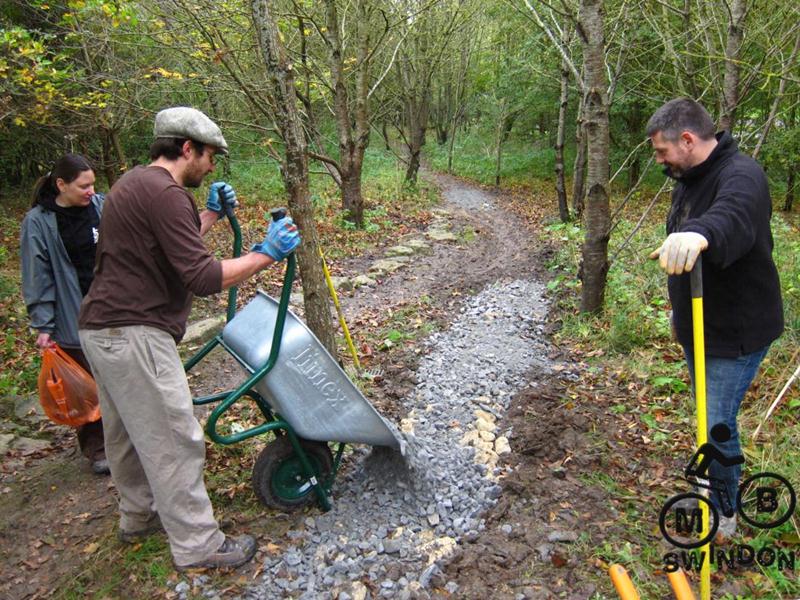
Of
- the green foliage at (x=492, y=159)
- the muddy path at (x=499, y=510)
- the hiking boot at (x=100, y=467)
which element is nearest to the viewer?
the muddy path at (x=499, y=510)

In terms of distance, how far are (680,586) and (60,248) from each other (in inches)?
164

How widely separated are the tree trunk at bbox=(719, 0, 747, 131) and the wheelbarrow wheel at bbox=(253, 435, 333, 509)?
5.72 metres

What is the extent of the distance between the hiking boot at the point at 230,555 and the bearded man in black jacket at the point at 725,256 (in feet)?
8.22

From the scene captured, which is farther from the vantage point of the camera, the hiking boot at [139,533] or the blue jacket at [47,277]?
the blue jacket at [47,277]

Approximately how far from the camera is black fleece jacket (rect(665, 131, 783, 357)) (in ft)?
7.37

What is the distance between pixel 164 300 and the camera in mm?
2625

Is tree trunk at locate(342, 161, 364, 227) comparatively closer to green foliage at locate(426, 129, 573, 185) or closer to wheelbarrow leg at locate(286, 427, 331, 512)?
wheelbarrow leg at locate(286, 427, 331, 512)

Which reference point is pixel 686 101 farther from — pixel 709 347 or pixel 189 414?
pixel 189 414

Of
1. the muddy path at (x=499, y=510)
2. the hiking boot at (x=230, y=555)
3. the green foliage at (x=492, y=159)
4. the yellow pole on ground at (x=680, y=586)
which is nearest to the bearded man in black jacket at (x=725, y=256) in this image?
the yellow pole on ground at (x=680, y=586)

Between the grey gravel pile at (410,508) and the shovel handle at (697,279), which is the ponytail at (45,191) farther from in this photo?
the shovel handle at (697,279)

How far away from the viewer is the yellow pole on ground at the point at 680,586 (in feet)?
7.64

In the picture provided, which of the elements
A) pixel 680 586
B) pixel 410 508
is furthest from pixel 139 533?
pixel 680 586

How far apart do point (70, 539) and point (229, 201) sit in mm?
2354

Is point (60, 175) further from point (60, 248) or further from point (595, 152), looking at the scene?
point (595, 152)
